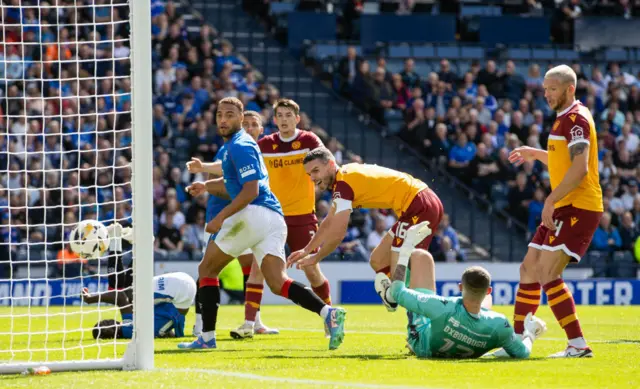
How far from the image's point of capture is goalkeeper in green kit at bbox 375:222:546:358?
29.7 feet

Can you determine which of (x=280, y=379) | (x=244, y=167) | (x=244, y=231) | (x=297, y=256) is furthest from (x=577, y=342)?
(x=244, y=167)

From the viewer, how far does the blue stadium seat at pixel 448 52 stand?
28.7m

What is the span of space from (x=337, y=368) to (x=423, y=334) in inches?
40.2

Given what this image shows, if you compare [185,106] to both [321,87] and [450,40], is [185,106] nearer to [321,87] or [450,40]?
[321,87]

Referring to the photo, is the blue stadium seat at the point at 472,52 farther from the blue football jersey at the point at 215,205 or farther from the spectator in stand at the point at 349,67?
the blue football jersey at the point at 215,205

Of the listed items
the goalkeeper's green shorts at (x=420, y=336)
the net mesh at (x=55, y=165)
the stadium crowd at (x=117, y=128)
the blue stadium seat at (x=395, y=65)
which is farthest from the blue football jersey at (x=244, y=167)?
the blue stadium seat at (x=395, y=65)

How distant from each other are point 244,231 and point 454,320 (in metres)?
2.40

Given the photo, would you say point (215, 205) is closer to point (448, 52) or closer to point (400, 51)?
point (400, 51)

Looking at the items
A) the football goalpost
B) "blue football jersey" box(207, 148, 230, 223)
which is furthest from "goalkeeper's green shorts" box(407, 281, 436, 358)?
"blue football jersey" box(207, 148, 230, 223)

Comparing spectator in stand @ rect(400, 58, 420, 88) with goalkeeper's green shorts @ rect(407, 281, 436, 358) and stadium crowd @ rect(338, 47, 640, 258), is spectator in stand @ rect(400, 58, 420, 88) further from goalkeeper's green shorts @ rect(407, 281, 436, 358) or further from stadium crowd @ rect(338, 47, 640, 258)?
goalkeeper's green shorts @ rect(407, 281, 436, 358)

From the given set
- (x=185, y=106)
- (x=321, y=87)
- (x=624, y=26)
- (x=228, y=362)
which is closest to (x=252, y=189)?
(x=228, y=362)

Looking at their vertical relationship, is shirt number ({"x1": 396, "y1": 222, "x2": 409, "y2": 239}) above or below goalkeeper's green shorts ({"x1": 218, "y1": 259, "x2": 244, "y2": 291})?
above

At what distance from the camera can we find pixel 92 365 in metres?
8.74

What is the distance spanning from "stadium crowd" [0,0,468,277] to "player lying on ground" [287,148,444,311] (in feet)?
33.5
